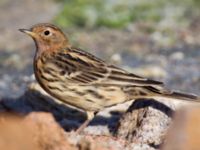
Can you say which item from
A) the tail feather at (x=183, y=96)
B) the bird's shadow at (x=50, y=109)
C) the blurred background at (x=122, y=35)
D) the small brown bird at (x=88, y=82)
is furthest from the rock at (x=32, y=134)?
the blurred background at (x=122, y=35)

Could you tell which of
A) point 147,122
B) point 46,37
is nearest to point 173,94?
point 147,122

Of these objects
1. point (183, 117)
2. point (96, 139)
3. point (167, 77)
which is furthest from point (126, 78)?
point (167, 77)

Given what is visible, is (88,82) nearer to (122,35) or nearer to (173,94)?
(173,94)

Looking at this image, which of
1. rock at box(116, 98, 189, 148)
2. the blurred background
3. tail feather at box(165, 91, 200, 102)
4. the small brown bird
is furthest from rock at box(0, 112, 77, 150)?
the blurred background

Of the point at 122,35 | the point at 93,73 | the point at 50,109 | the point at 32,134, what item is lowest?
the point at 32,134

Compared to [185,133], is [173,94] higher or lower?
higher

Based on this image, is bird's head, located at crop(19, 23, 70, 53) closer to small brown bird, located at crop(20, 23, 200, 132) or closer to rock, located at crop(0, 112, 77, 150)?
small brown bird, located at crop(20, 23, 200, 132)

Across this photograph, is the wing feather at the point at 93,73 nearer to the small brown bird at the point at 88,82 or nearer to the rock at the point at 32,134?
the small brown bird at the point at 88,82
